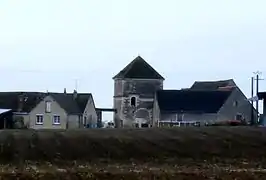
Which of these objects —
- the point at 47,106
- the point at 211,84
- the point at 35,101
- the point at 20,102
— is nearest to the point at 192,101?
the point at 211,84

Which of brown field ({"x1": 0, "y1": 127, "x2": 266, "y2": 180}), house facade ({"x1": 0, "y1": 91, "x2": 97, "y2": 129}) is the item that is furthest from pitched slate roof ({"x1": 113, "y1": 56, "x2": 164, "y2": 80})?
brown field ({"x1": 0, "y1": 127, "x2": 266, "y2": 180})

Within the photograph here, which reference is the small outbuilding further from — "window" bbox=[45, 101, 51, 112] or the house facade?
"window" bbox=[45, 101, 51, 112]

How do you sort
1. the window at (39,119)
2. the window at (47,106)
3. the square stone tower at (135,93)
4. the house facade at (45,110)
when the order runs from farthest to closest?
the square stone tower at (135,93) → the window at (47,106) → the window at (39,119) → the house facade at (45,110)

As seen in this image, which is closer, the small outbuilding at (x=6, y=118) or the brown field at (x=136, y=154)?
the brown field at (x=136, y=154)

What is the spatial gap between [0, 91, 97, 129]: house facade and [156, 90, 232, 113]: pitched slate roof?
37.0ft

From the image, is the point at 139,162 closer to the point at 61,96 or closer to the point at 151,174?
the point at 151,174

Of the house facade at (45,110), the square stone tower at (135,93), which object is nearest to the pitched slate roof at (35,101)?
the house facade at (45,110)

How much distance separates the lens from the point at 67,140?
127 feet

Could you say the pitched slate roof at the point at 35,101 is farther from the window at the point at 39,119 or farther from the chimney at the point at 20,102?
the window at the point at 39,119

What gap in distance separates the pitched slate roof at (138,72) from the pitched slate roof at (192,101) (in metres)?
5.77

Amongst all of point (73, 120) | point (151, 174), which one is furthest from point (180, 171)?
point (73, 120)

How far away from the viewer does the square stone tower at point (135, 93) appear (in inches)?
4289

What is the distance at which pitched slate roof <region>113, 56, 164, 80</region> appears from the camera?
112m

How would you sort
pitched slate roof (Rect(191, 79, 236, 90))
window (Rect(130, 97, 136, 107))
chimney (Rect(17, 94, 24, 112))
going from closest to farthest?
chimney (Rect(17, 94, 24, 112)), window (Rect(130, 97, 136, 107)), pitched slate roof (Rect(191, 79, 236, 90))
